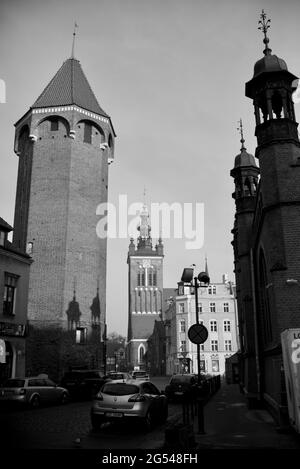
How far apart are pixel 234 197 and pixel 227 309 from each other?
44896 mm

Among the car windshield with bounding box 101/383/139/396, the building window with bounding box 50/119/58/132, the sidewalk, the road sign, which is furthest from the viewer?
the building window with bounding box 50/119/58/132

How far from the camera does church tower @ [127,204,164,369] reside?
4055 inches

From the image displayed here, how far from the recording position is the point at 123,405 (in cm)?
1125

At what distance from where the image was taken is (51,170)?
3522cm

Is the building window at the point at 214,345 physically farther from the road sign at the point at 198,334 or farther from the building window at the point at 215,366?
the road sign at the point at 198,334

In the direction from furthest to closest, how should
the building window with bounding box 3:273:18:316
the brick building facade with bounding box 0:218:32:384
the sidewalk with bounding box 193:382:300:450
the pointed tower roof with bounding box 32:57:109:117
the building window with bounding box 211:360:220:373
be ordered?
the building window with bounding box 211:360:220:373 → the pointed tower roof with bounding box 32:57:109:117 → the building window with bounding box 3:273:18:316 → the brick building facade with bounding box 0:218:32:384 → the sidewalk with bounding box 193:382:300:450

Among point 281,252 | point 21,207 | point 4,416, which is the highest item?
point 21,207

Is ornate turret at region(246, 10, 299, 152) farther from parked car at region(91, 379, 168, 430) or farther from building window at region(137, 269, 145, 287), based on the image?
building window at region(137, 269, 145, 287)

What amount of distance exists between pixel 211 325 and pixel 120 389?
2244 inches

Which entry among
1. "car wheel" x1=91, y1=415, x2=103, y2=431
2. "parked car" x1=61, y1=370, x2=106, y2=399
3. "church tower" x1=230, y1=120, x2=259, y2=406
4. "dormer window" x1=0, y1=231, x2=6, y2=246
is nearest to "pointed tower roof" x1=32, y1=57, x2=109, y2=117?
"dormer window" x1=0, y1=231, x2=6, y2=246

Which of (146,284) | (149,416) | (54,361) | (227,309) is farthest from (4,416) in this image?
(146,284)

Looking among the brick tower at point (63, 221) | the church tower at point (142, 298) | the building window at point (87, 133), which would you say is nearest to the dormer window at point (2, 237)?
the brick tower at point (63, 221)

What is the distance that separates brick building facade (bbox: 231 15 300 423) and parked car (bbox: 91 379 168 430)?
360 centimetres
